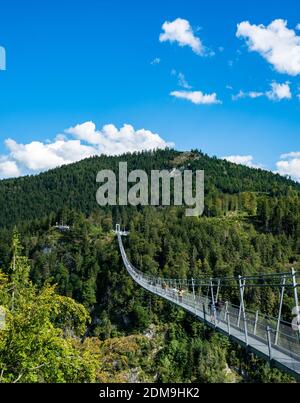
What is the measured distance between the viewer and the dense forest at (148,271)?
6566 mm

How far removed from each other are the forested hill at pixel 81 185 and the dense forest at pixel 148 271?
504 inches

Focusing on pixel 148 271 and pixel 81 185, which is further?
pixel 81 185

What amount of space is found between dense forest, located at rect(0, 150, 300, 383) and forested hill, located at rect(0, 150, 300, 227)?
12.8 m

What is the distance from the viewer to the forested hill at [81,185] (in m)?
150

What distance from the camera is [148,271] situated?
74.3 m

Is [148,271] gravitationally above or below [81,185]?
below

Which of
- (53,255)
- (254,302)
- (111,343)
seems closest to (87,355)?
(111,343)

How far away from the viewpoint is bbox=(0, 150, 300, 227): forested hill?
149500mm

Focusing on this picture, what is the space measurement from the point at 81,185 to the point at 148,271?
339 feet

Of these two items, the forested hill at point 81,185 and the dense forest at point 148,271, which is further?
the forested hill at point 81,185

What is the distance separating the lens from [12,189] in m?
182

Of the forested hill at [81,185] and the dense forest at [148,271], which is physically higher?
the forested hill at [81,185]

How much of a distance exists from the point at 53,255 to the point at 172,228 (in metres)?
23.6
